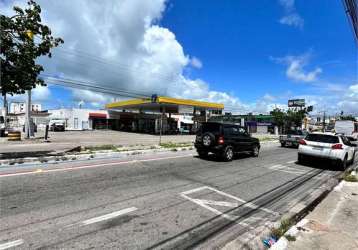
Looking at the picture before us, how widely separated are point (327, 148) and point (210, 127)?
5759mm

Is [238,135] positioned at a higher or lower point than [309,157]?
higher

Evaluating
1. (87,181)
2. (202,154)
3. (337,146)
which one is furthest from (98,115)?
(87,181)

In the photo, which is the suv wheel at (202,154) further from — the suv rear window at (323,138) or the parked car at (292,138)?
the parked car at (292,138)

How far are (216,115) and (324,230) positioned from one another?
93.9 metres

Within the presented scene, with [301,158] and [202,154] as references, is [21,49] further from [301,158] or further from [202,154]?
[301,158]

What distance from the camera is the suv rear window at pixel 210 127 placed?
14914 millimetres

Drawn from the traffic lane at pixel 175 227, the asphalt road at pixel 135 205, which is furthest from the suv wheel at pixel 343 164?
the traffic lane at pixel 175 227

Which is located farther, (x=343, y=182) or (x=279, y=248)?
(x=343, y=182)

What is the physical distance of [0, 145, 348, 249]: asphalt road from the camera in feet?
14.9

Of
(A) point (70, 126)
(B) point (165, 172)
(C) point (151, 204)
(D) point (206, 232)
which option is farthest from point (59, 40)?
(A) point (70, 126)

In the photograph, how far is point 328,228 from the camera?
16.9ft

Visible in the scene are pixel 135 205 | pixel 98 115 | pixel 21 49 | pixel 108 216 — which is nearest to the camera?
pixel 108 216

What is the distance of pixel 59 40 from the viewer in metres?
Answer: 13.4

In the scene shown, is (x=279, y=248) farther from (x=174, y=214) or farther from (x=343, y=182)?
(x=343, y=182)
